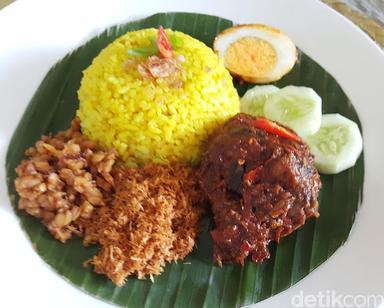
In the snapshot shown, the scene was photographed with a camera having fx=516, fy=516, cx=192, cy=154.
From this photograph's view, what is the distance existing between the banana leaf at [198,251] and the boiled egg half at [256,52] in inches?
20.7

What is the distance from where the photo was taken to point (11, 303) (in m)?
3.56

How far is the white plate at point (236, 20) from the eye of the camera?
3.75 m

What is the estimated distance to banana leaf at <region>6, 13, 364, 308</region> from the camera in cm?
376

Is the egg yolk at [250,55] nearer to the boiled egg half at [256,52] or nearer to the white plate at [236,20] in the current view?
the boiled egg half at [256,52]

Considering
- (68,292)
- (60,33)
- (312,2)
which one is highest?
(312,2)

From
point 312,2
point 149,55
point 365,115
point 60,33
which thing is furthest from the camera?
point 312,2

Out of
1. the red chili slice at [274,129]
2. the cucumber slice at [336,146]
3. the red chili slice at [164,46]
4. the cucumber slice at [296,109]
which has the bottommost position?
the cucumber slice at [336,146]

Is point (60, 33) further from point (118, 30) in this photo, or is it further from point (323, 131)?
point (323, 131)

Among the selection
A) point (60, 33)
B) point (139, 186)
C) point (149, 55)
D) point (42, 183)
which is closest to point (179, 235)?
point (139, 186)

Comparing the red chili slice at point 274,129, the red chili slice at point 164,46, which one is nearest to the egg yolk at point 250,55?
the red chili slice at point 164,46

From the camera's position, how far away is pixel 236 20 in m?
5.51

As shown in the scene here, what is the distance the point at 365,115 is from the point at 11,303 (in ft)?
11.3

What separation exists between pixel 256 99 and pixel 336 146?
2.88 ft

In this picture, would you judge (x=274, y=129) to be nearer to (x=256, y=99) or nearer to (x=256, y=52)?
(x=256, y=99)
